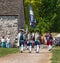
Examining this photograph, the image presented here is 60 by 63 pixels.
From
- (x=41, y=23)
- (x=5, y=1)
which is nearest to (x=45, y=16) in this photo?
(x=41, y=23)

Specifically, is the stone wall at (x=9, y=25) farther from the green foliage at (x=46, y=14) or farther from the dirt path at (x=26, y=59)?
the green foliage at (x=46, y=14)

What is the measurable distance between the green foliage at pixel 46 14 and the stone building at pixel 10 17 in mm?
26624

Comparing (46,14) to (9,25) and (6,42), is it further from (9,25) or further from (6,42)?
(6,42)

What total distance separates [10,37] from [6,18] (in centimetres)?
202

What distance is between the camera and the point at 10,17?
39.9 metres

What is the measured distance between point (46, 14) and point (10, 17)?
31664 millimetres

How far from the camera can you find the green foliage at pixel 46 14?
68.0 metres

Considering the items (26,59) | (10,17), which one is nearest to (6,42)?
(10,17)

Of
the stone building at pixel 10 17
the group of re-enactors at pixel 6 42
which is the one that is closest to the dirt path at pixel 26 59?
the group of re-enactors at pixel 6 42

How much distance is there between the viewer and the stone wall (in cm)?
3984

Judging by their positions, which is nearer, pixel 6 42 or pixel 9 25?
pixel 6 42

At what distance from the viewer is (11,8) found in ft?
131

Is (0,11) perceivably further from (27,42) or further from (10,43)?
(27,42)

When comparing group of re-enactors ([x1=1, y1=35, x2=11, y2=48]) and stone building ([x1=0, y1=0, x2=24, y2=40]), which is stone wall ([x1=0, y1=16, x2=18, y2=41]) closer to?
stone building ([x1=0, y1=0, x2=24, y2=40])
